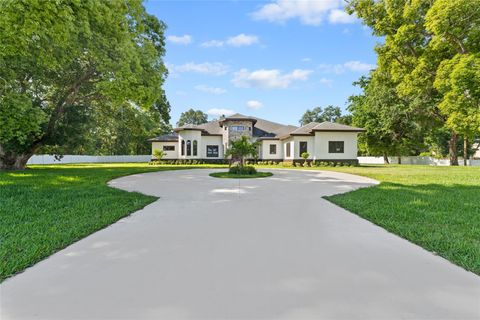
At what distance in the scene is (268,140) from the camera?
29.2 meters

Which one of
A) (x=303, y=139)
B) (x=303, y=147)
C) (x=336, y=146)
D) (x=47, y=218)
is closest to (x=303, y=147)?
(x=303, y=147)

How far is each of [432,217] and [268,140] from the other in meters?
24.5

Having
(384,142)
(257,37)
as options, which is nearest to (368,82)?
(384,142)

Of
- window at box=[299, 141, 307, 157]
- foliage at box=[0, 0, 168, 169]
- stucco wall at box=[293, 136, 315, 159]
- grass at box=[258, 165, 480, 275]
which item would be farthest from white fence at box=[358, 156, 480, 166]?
foliage at box=[0, 0, 168, 169]

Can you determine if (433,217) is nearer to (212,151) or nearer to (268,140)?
(268,140)

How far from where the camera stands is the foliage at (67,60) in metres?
7.30

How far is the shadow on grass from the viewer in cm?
332

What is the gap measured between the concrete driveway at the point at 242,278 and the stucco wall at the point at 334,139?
21001 millimetres

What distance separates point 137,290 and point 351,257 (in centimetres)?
246

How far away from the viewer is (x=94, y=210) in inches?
221

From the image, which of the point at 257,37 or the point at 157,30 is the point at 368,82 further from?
the point at 157,30

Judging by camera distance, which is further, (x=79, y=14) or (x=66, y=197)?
(x=79, y=14)

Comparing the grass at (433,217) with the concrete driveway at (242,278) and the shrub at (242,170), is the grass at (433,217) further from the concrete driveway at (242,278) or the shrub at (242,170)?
the shrub at (242,170)

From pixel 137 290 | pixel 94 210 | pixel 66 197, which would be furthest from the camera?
pixel 66 197
